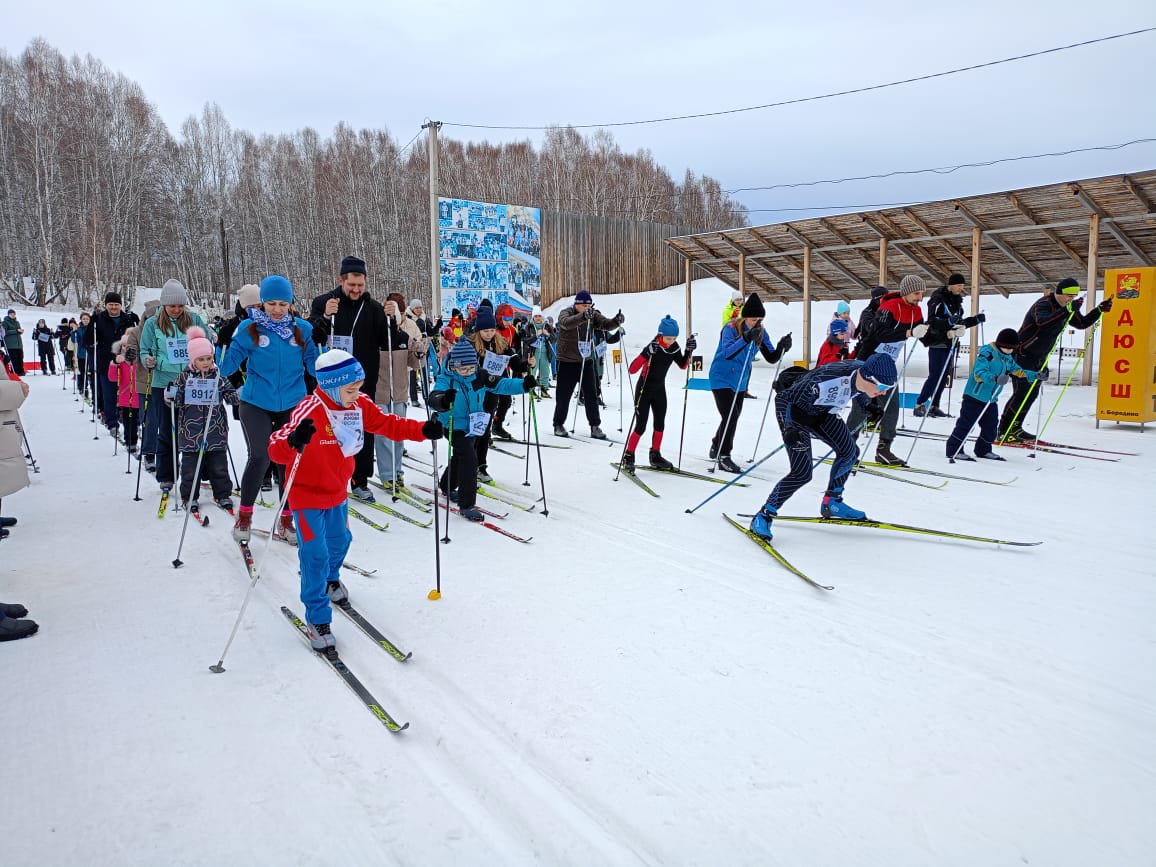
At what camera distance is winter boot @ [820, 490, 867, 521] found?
5289 millimetres

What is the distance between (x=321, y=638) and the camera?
3309 mm

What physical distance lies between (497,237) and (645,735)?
2317 centimetres

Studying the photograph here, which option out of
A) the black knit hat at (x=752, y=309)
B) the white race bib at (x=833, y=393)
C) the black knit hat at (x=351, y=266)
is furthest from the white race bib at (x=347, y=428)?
the black knit hat at (x=752, y=309)

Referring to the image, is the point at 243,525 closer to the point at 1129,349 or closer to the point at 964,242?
the point at 1129,349

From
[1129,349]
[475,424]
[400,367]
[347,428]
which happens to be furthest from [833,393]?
[1129,349]

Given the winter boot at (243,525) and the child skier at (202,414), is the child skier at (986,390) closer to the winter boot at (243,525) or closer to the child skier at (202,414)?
the winter boot at (243,525)

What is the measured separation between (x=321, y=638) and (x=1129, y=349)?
10.5m

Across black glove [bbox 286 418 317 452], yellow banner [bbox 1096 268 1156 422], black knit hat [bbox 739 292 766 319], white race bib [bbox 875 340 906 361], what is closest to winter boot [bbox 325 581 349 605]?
black glove [bbox 286 418 317 452]

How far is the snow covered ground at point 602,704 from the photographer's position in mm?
2164

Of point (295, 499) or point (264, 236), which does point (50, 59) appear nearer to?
point (264, 236)

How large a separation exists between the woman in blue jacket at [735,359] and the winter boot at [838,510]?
1.89 m

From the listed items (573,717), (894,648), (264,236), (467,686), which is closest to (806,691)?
(894,648)

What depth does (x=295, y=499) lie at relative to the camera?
130 inches

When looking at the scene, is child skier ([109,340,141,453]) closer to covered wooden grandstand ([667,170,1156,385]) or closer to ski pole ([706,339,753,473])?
ski pole ([706,339,753,473])
